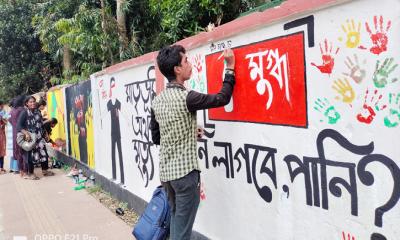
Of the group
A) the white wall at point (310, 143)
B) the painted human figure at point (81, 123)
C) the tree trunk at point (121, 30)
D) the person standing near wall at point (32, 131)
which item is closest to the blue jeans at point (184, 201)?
the white wall at point (310, 143)

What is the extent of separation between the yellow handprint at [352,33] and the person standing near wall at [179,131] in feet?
3.16

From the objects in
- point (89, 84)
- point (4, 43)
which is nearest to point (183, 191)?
point (89, 84)

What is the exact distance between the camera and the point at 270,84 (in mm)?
2801

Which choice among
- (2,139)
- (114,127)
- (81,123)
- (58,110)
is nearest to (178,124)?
(114,127)

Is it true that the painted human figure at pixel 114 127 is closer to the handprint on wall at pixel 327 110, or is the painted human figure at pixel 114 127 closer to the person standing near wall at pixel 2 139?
the handprint on wall at pixel 327 110

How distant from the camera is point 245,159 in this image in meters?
3.15

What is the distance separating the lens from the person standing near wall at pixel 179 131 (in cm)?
294

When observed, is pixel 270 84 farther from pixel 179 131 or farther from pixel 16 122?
pixel 16 122

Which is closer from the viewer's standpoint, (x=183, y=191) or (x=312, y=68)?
(x=312, y=68)

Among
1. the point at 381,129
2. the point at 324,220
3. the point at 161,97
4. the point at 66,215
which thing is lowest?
the point at 66,215

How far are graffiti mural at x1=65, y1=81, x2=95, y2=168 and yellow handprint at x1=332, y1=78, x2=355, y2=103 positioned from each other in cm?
592

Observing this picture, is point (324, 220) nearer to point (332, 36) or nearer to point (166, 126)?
point (332, 36)

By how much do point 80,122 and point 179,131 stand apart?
603 centimetres

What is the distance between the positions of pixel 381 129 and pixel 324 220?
27.8 inches
